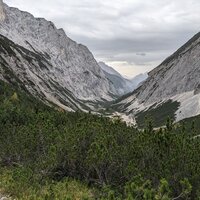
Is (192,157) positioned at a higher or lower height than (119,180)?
higher

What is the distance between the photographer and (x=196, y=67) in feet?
622

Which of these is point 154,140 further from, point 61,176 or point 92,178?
point 61,176

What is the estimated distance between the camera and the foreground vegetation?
21234 millimetres

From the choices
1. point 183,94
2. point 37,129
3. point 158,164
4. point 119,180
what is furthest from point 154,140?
point 183,94

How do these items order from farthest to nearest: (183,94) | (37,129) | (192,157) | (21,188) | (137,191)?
(183,94) → (37,129) → (21,188) → (192,157) → (137,191)

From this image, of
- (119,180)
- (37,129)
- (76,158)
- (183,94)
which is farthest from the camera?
(183,94)

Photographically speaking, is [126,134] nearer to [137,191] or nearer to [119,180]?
[119,180]

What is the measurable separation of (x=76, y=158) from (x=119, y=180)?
427 cm

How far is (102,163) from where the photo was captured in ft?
83.6

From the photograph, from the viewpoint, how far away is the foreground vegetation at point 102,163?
21.2 m

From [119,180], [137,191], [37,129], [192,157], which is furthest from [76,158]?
[137,191]

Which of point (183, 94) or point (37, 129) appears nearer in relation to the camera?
Answer: point (37, 129)

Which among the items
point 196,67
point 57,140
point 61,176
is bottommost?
point 61,176

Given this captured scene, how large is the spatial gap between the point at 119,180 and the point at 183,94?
161m
